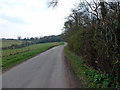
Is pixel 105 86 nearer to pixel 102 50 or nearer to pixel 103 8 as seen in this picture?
pixel 102 50

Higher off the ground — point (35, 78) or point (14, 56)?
point (35, 78)

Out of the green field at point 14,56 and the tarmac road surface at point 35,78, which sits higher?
the tarmac road surface at point 35,78

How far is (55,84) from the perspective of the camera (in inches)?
185

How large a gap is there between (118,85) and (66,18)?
23.0 m

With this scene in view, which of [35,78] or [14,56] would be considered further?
[14,56]

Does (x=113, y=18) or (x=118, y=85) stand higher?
(x=113, y=18)

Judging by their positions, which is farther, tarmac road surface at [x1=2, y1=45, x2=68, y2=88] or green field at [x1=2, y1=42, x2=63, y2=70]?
green field at [x1=2, y1=42, x2=63, y2=70]

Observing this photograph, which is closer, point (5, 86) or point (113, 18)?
point (113, 18)

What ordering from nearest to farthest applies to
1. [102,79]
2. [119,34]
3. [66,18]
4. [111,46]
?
[119,34] → [111,46] → [102,79] → [66,18]

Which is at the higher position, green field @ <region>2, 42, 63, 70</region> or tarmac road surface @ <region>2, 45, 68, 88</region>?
tarmac road surface @ <region>2, 45, 68, 88</region>

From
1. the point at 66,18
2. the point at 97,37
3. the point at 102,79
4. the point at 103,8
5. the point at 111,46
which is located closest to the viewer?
the point at 111,46

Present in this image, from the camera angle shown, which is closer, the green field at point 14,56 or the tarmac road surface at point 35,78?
the tarmac road surface at point 35,78

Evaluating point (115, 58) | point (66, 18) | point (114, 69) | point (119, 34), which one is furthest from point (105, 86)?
point (66, 18)

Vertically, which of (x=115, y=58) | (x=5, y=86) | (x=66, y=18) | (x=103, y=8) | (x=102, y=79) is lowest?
(x=5, y=86)
